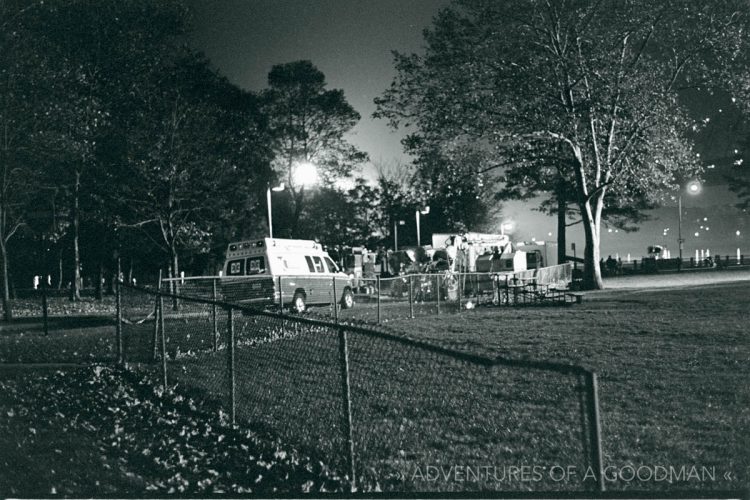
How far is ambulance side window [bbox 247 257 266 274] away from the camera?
713 inches

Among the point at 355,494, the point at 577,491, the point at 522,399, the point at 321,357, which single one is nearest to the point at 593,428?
the point at 577,491

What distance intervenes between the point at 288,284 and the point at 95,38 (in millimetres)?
16542

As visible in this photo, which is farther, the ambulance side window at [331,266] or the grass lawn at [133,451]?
the ambulance side window at [331,266]

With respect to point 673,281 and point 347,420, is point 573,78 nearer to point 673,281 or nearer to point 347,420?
point 673,281

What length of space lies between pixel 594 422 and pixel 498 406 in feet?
10.8

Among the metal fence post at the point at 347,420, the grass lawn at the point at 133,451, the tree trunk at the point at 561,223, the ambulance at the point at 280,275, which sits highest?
the tree trunk at the point at 561,223

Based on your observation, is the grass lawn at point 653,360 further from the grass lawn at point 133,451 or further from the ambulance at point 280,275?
the ambulance at point 280,275

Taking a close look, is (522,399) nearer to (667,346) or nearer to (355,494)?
(355,494)

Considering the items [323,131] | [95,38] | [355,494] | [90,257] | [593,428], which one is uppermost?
[95,38]

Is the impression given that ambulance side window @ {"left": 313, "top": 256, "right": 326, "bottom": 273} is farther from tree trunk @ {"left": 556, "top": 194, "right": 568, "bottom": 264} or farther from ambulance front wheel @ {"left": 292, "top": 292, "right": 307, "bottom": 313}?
tree trunk @ {"left": 556, "top": 194, "right": 568, "bottom": 264}

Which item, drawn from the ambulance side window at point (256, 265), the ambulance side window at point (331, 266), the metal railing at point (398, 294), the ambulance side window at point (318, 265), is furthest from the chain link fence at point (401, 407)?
the ambulance side window at point (331, 266)

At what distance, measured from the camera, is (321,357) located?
29.9 ft

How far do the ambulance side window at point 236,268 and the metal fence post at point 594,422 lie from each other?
16427mm

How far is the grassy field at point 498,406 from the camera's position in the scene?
14.9ft
